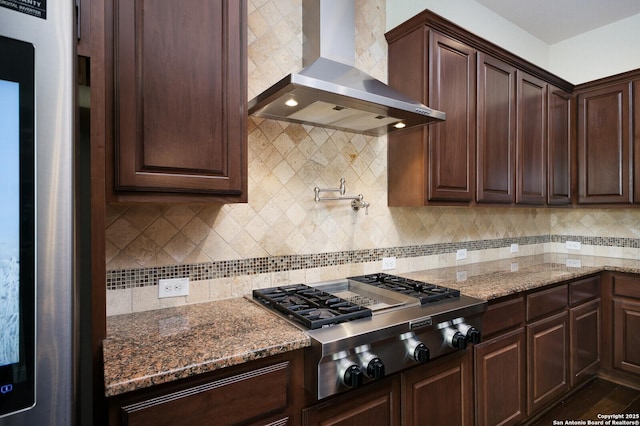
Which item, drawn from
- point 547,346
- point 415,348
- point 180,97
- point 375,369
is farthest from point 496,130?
point 180,97

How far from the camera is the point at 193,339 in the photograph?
4.07 ft

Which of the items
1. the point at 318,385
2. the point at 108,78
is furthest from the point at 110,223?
the point at 318,385

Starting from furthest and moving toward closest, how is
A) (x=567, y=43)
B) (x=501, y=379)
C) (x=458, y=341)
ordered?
1. (x=567, y=43)
2. (x=501, y=379)
3. (x=458, y=341)

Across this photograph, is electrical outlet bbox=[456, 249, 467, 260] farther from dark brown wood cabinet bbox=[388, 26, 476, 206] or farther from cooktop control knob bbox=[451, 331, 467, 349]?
cooktop control knob bbox=[451, 331, 467, 349]

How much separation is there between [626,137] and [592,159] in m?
0.29

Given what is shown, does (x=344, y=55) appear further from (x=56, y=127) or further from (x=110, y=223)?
(x=56, y=127)

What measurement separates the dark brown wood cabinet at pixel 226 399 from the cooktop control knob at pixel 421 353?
51cm

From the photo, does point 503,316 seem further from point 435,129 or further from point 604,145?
point 604,145

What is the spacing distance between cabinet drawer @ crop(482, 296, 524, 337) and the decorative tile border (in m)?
0.73

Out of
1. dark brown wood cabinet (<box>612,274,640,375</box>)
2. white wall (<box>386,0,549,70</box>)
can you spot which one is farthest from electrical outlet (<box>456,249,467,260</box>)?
white wall (<box>386,0,549,70</box>)

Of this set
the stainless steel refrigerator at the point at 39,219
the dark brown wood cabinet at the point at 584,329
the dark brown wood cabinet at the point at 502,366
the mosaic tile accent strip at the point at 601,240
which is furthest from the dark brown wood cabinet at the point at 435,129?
the mosaic tile accent strip at the point at 601,240

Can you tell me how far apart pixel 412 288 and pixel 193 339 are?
1199 mm

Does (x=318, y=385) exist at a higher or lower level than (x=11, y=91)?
lower

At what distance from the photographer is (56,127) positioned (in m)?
0.66
